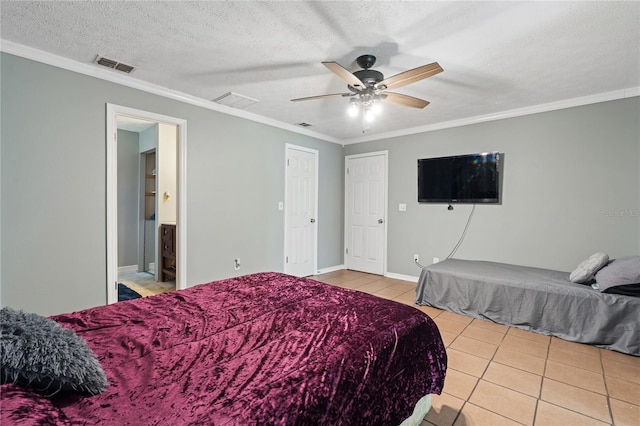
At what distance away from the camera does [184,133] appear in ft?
11.4

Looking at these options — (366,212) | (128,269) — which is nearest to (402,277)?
(366,212)

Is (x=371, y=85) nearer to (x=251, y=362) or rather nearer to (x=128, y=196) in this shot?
(x=251, y=362)

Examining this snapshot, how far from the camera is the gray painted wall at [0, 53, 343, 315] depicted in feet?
7.98

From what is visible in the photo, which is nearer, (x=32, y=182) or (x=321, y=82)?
A: (x=32, y=182)

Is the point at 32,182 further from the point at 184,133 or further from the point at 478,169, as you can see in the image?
the point at 478,169

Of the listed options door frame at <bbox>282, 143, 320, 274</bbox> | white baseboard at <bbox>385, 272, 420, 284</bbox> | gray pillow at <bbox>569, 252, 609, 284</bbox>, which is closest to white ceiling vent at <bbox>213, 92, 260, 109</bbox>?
door frame at <bbox>282, 143, 320, 274</bbox>

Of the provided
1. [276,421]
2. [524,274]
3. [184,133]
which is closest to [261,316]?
[276,421]

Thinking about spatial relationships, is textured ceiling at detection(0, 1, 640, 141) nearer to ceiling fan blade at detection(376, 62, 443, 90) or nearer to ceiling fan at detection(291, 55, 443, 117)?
ceiling fan at detection(291, 55, 443, 117)

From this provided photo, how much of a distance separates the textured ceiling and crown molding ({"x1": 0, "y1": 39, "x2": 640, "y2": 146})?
9 centimetres

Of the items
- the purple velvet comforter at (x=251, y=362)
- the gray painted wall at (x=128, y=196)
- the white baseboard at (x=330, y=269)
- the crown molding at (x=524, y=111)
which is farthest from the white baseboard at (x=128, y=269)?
the crown molding at (x=524, y=111)

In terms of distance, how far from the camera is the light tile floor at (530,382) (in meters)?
1.79

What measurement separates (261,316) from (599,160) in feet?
13.6

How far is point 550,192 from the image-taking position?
370 cm

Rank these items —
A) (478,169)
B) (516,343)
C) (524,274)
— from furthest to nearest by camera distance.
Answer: (478,169)
(524,274)
(516,343)
